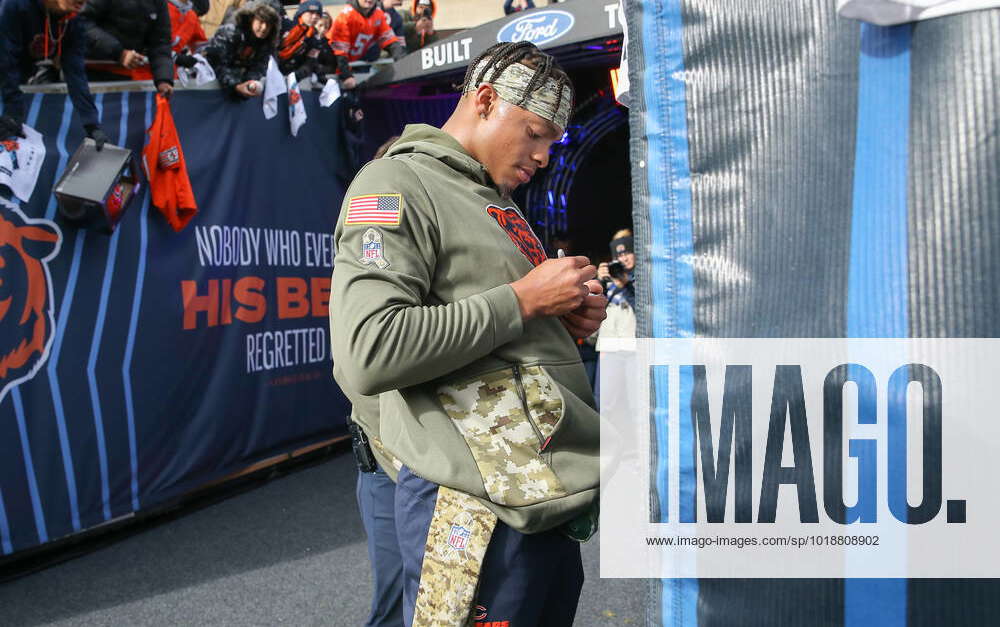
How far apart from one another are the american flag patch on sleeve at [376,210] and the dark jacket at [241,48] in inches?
151

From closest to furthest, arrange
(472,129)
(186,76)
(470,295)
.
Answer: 1. (470,295)
2. (472,129)
3. (186,76)

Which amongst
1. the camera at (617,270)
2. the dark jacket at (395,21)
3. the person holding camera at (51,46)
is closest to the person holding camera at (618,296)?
the camera at (617,270)

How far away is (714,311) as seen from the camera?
2.91 ft

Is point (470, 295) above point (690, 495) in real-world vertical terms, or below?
above

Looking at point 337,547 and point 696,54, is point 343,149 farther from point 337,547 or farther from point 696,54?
point 696,54

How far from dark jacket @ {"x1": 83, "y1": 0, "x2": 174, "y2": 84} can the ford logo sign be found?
1.91 metres

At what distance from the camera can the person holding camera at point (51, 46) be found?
350 centimetres

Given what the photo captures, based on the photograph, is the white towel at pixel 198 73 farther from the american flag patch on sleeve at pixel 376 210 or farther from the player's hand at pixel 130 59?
the american flag patch on sleeve at pixel 376 210

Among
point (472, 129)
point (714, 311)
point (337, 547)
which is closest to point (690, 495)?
point (714, 311)

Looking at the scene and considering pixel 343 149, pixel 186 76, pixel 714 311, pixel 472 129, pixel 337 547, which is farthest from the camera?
pixel 343 149

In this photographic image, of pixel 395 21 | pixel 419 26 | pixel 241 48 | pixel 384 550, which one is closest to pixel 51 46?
pixel 241 48

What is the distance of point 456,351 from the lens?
1079mm

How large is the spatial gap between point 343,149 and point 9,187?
2.65 metres

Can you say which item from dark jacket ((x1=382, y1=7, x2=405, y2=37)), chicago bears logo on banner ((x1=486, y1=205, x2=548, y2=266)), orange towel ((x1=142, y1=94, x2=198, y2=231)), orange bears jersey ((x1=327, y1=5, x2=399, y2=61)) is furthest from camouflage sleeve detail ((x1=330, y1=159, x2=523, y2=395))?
dark jacket ((x1=382, y1=7, x2=405, y2=37))
